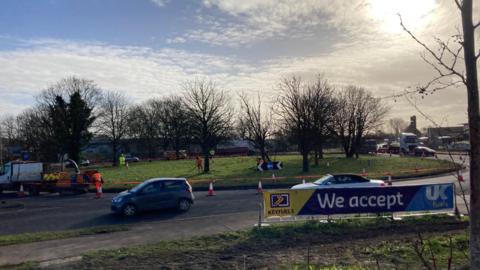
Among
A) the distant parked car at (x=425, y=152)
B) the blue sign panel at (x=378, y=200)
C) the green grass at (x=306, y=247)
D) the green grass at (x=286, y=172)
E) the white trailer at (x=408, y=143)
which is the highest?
the white trailer at (x=408, y=143)

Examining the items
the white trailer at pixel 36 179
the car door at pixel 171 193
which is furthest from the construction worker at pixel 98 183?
the car door at pixel 171 193

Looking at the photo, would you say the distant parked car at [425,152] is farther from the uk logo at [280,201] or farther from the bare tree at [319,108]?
the uk logo at [280,201]

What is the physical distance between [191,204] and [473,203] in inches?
634

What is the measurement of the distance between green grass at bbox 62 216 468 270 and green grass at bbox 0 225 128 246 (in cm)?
336

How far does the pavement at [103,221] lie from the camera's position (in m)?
11.7

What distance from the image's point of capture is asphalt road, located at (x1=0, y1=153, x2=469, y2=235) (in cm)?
1603

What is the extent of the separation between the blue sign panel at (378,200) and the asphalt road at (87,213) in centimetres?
153

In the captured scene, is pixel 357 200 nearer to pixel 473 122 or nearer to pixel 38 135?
pixel 473 122

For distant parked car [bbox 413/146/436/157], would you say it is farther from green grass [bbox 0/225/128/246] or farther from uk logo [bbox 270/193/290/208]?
green grass [bbox 0/225/128/246]

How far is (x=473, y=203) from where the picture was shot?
161 inches

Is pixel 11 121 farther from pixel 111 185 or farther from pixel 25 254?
pixel 25 254

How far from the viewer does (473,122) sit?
4.03 metres

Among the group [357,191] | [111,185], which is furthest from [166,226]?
[111,185]

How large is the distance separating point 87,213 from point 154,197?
135 inches
